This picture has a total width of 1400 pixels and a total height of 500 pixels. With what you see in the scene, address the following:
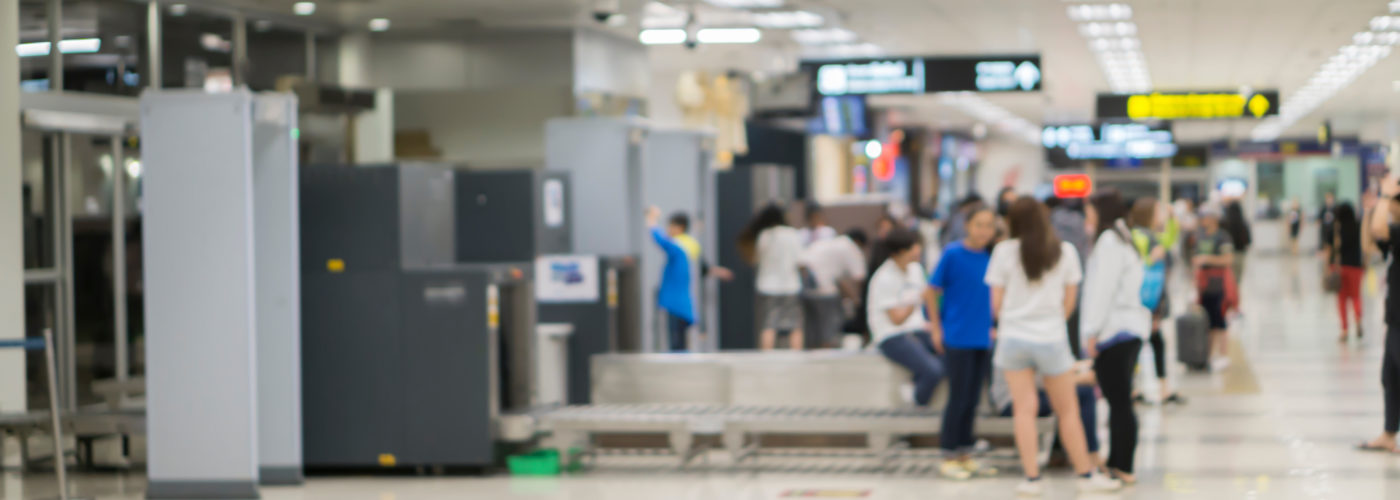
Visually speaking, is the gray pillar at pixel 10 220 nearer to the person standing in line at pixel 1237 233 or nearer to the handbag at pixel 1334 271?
the person standing in line at pixel 1237 233

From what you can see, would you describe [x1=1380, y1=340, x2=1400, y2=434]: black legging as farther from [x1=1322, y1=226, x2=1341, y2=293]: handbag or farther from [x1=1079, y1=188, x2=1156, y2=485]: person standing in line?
[x1=1322, y1=226, x2=1341, y2=293]: handbag

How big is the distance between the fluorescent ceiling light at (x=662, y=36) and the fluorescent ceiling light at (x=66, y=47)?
5156mm

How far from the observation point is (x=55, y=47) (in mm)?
9016

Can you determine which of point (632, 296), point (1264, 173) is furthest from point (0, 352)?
point (1264, 173)

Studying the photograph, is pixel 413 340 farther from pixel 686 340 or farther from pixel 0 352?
pixel 686 340

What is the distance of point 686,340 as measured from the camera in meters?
11.4

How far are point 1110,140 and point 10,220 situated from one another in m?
16.7

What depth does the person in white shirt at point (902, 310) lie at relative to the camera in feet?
25.2

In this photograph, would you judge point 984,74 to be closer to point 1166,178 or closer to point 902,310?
point 902,310

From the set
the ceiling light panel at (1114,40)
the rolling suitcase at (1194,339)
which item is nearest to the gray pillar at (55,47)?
the ceiling light panel at (1114,40)

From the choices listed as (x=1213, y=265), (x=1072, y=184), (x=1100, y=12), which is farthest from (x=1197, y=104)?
(x=1072, y=184)

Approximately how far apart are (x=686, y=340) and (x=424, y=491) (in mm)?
4273

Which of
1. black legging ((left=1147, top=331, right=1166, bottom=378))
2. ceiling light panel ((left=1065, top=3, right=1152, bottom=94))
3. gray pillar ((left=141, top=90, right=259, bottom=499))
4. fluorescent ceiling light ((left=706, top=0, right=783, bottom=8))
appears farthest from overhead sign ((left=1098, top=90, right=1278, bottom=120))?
gray pillar ((left=141, top=90, right=259, bottom=499))

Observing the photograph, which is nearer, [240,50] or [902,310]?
[902,310]
